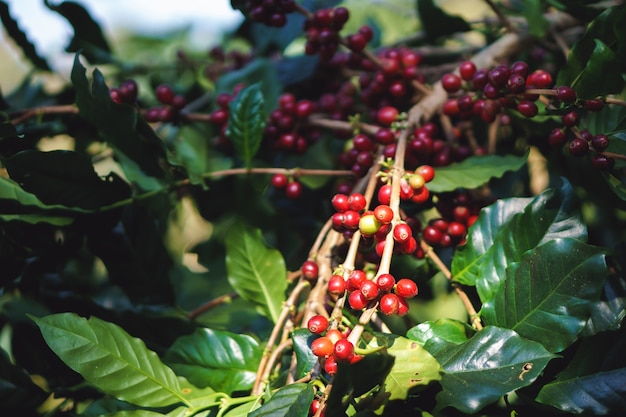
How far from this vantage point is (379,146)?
34.4 inches

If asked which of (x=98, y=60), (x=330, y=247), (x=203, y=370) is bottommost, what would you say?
(x=203, y=370)

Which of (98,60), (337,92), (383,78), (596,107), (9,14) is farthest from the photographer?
(98,60)

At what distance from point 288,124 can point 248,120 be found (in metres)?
0.12

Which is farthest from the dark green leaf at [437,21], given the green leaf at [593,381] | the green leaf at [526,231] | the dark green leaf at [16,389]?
the dark green leaf at [16,389]

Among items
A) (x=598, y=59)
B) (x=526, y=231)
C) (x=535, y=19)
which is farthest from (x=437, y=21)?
(x=526, y=231)

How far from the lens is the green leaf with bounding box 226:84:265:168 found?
924 millimetres

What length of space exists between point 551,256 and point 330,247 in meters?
0.30

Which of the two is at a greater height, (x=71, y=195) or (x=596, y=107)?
(x=596, y=107)

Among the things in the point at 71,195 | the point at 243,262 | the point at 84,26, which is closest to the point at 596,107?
the point at 243,262

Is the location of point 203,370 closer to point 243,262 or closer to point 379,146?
point 243,262

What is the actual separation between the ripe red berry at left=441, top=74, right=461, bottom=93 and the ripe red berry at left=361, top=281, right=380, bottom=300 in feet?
1.55

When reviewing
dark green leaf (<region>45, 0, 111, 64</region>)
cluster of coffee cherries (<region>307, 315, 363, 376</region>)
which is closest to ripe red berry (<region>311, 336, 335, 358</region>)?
cluster of coffee cherries (<region>307, 315, 363, 376</region>)

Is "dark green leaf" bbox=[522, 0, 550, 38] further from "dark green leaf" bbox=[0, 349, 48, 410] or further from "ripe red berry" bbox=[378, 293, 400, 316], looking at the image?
"dark green leaf" bbox=[0, 349, 48, 410]

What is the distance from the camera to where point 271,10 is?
965 millimetres
